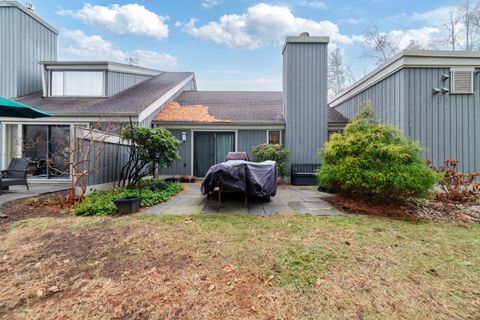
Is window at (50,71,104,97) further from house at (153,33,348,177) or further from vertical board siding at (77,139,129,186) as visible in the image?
vertical board siding at (77,139,129,186)

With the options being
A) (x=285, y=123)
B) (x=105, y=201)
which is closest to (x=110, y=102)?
(x=105, y=201)

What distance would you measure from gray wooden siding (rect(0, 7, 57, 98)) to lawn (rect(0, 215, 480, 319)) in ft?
34.3

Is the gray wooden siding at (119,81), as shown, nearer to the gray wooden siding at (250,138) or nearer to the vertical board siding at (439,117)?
the gray wooden siding at (250,138)

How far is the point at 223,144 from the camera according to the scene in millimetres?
9617

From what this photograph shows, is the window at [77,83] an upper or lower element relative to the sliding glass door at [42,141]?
upper

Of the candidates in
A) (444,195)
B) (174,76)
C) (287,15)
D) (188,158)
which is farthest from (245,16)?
(444,195)

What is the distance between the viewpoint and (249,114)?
1027 cm

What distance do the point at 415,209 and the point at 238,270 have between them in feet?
14.7

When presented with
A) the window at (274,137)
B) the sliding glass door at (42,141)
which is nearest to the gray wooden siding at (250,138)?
the window at (274,137)

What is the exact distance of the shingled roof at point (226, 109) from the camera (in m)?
9.67

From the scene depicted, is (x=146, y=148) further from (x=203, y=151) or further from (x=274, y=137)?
(x=274, y=137)

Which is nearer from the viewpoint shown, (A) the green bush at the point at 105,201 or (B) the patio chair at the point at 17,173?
(A) the green bush at the point at 105,201

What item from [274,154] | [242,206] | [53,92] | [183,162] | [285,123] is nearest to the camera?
[242,206]

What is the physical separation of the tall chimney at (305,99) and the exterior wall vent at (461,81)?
3807 mm
